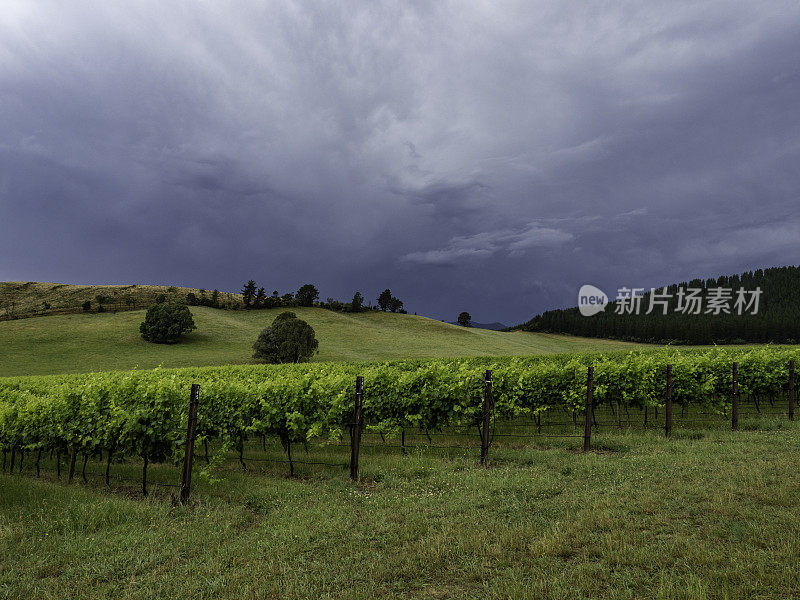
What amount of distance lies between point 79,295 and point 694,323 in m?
137

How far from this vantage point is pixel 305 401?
10.6 meters

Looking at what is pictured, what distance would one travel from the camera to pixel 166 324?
58688 mm

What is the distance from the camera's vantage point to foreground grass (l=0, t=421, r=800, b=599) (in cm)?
470

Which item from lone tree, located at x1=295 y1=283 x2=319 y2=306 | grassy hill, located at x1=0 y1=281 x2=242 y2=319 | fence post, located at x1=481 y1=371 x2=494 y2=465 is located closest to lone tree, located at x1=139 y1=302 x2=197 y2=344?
grassy hill, located at x1=0 y1=281 x2=242 y2=319

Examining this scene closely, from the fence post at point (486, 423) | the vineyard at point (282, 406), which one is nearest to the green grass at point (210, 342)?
the vineyard at point (282, 406)

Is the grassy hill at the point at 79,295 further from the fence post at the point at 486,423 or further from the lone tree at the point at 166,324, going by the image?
the fence post at the point at 486,423

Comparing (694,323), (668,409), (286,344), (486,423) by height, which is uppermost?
(694,323)

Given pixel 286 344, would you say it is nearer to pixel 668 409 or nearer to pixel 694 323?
pixel 668 409

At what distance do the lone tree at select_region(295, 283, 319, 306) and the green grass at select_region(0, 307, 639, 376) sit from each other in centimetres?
563

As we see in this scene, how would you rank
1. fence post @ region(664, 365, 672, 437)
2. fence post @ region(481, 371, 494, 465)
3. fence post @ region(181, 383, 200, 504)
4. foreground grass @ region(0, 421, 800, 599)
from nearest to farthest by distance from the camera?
foreground grass @ region(0, 421, 800, 599) → fence post @ region(181, 383, 200, 504) → fence post @ region(481, 371, 494, 465) → fence post @ region(664, 365, 672, 437)

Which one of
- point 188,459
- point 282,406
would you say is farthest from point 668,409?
point 188,459

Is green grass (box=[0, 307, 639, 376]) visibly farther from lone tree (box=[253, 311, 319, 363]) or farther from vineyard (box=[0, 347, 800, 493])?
vineyard (box=[0, 347, 800, 493])

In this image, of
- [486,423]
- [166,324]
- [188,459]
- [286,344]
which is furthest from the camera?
[166,324]

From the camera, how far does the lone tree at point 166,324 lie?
192 ft
